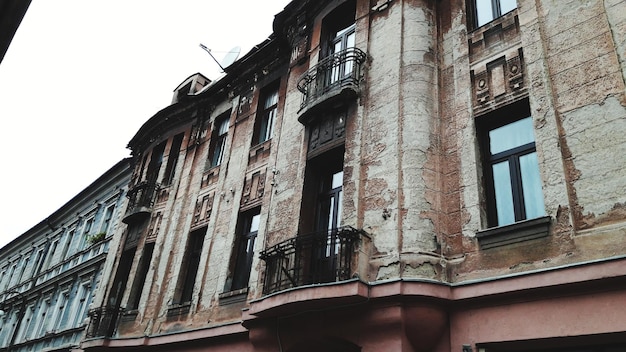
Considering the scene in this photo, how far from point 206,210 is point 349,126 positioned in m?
5.96

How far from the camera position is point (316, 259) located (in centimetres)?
891

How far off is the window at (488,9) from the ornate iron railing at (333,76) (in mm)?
2313

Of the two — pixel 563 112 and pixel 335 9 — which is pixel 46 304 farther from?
pixel 563 112

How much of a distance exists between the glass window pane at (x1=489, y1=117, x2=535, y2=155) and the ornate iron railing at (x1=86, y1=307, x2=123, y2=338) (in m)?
11.5

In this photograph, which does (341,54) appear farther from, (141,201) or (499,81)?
(141,201)

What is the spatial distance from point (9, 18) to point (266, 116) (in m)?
11.0

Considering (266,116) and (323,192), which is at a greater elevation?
(266,116)

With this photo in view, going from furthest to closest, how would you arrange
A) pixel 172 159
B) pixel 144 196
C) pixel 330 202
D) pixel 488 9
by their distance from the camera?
pixel 172 159, pixel 144 196, pixel 330 202, pixel 488 9

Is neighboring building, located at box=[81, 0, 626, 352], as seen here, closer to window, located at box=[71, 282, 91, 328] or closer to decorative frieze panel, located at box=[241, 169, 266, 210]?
decorative frieze panel, located at box=[241, 169, 266, 210]

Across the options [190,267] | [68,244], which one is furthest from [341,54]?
[68,244]

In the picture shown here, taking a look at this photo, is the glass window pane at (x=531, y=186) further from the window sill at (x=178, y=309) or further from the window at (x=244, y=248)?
the window sill at (x=178, y=309)

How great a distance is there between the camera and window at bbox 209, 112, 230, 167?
15109 mm

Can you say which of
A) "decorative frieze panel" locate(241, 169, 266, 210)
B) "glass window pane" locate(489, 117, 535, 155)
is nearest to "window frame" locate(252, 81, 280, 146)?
"decorative frieze panel" locate(241, 169, 266, 210)

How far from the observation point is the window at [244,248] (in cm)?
1138
